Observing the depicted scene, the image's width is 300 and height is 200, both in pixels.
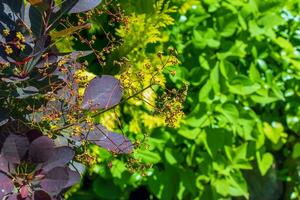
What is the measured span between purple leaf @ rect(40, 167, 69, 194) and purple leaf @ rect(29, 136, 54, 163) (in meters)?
0.05

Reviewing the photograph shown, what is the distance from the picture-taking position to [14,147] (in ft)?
5.76

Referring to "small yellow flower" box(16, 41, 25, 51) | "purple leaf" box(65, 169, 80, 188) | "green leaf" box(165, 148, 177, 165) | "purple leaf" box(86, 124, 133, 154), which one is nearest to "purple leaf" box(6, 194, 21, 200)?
"purple leaf" box(65, 169, 80, 188)

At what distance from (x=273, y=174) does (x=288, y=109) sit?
547 mm

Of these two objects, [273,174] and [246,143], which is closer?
[246,143]

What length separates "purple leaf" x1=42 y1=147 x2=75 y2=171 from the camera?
5.87 ft

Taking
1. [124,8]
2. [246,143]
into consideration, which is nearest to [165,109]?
[124,8]

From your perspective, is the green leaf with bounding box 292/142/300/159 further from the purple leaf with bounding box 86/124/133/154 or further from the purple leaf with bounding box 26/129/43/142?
the purple leaf with bounding box 26/129/43/142

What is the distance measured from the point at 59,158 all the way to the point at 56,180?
0.25ft

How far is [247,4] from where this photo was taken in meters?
3.71

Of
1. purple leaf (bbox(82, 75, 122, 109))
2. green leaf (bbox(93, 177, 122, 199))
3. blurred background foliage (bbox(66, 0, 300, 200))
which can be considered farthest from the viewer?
green leaf (bbox(93, 177, 122, 199))

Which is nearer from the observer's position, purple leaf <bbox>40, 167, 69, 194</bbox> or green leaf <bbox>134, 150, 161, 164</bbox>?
purple leaf <bbox>40, 167, 69, 194</bbox>

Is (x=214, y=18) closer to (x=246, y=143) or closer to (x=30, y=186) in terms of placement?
(x=246, y=143)

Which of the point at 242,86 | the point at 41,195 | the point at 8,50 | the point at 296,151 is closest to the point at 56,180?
the point at 41,195

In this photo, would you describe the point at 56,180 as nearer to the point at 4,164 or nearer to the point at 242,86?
the point at 4,164
